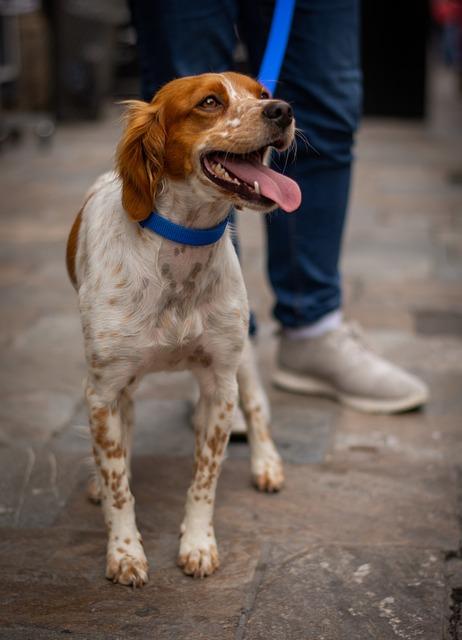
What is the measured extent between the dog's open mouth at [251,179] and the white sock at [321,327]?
1327mm

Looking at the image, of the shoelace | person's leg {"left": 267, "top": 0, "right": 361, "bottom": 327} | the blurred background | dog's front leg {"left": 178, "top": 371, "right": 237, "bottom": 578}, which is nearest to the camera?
dog's front leg {"left": 178, "top": 371, "right": 237, "bottom": 578}

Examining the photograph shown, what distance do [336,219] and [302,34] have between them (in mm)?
640

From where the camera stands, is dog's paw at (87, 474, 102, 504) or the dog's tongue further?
dog's paw at (87, 474, 102, 504)

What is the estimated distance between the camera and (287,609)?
2303mm

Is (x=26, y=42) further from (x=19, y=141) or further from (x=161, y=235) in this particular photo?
(x=161, y=235)

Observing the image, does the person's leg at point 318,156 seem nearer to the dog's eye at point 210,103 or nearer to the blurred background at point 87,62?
the dog's eye at point 210,103

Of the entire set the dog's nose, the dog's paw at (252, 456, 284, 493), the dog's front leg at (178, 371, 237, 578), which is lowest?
the dog's paw at (252, 456, 284, 493)

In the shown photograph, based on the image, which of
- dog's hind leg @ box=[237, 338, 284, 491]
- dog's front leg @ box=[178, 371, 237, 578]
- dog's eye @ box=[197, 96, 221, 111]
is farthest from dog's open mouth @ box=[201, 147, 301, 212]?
dog's hind leg @ box=[237, 338, 284, 491]

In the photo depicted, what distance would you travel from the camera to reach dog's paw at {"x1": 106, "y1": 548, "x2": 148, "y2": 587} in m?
2.40

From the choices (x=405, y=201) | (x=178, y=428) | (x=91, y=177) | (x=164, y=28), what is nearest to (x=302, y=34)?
(x=164, y=28)

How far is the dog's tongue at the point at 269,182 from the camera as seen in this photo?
2.25m

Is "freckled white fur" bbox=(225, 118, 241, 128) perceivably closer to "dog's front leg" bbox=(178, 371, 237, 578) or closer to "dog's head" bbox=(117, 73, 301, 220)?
"dog's head" bbox=(117, 73, 301, 220)

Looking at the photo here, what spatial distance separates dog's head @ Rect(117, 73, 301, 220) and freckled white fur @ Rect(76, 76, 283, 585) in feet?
0.05

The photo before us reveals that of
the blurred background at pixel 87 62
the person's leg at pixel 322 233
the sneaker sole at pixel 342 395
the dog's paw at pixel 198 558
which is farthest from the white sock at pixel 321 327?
the blurred background at pixel 87 62
